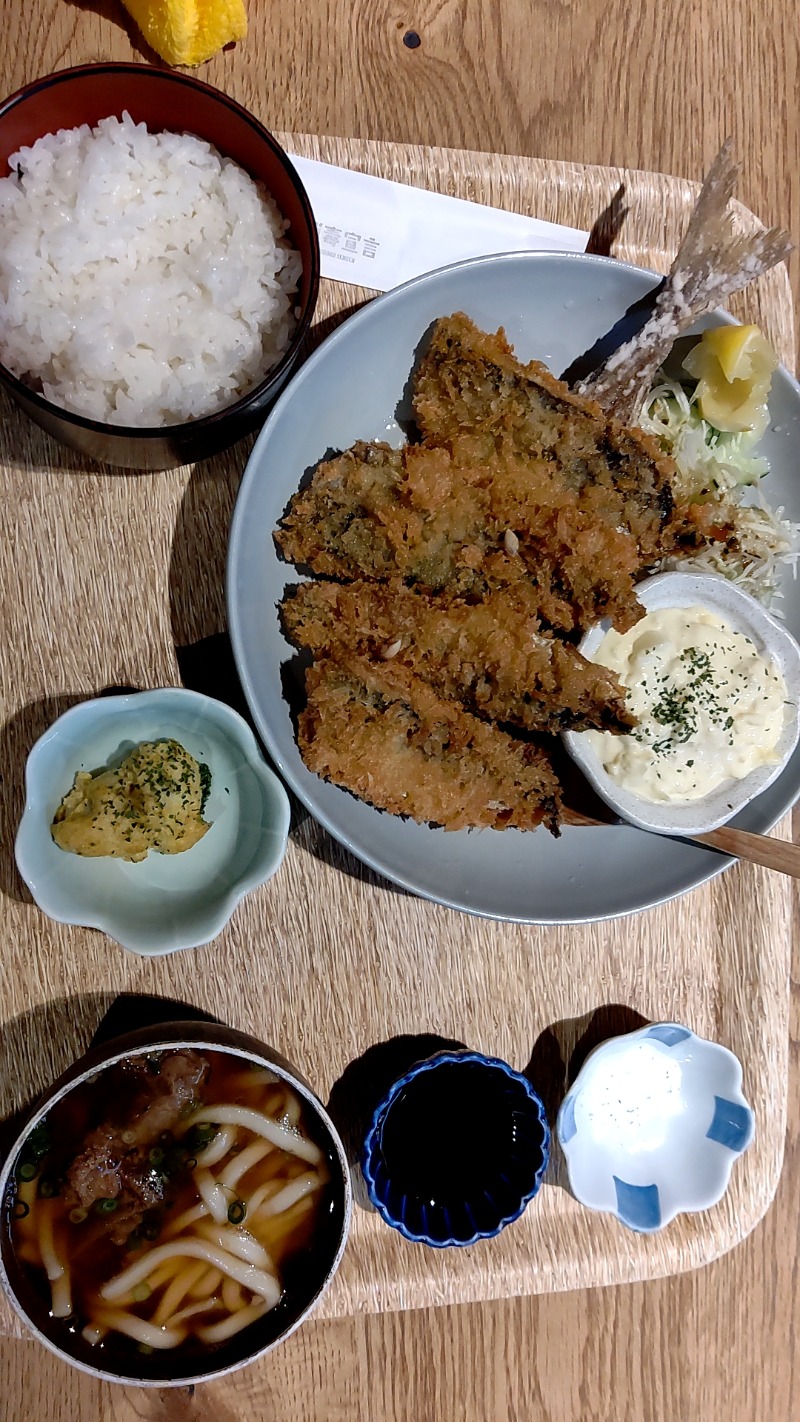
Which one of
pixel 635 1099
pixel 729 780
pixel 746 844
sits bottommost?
pixel 635 1099

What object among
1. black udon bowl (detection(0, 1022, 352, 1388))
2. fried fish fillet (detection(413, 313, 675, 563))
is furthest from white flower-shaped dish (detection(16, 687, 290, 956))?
fried fish fillet (detection(413, 313, 675, 563))

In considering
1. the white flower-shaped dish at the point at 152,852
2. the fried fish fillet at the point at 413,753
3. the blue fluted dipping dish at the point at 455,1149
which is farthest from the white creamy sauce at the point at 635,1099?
the white flower-shaped dish at the point at 152,852

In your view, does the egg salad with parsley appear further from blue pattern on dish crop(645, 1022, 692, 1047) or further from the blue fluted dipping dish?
blue pattern on dish crop(645, 1022, 692, 1047)

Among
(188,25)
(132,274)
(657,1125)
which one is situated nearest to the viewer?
(132,274)

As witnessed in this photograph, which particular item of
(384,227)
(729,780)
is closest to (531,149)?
(384,227)

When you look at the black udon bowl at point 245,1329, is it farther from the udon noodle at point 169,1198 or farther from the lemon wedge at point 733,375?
the lemon wedge at point 733,375

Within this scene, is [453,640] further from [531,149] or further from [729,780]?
[531,149]
